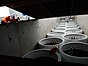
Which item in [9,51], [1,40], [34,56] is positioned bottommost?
[34,56]

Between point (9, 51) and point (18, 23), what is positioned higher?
point (18, 23)

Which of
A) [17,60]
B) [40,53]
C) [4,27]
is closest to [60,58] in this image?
[40,53]

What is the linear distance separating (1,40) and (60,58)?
119cm

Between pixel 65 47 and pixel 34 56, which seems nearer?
pixel 34 56

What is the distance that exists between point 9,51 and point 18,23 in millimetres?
584

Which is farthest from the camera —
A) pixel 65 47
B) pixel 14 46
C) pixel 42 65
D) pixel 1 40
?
pixel 65 47

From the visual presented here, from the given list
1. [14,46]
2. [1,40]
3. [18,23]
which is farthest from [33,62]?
[18,23]

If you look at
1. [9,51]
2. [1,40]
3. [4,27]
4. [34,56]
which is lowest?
[34,56]

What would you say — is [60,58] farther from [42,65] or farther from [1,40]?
[42,65]

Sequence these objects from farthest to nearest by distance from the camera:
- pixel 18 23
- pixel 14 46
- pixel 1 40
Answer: pixel 18 23, pixel 14 46, pixel 1 40

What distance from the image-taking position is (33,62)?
0.74m

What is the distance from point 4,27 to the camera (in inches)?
63.6

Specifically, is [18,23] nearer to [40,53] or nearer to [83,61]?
[40,53]

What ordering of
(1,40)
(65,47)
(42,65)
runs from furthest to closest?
(65,47)
(1,40)
(42,65)
